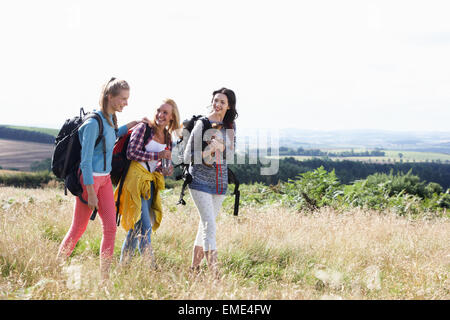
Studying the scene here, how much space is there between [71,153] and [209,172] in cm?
136

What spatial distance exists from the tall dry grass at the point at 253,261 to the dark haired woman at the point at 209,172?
0.36 metres

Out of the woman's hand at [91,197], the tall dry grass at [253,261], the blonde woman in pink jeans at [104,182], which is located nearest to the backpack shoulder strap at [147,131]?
the blonde woman in pink jeans at [104,182]

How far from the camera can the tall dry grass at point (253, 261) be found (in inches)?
134

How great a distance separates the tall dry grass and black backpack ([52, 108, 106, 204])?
2.36 ft

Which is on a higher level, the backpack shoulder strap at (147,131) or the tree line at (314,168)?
the backpack shoulder strap at (147,131)

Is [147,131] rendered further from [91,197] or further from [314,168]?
[314,168]

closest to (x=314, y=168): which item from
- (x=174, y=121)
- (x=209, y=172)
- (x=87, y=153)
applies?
(x=174, y=121)

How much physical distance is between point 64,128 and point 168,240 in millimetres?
2118

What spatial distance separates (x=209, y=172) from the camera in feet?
13.5

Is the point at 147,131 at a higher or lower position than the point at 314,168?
higher

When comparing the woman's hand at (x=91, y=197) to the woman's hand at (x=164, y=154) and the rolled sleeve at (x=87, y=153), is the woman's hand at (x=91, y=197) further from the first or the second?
the woman's hand at (x=164, y=154)

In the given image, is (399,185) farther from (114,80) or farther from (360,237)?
(114,80)

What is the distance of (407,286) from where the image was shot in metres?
4.10
